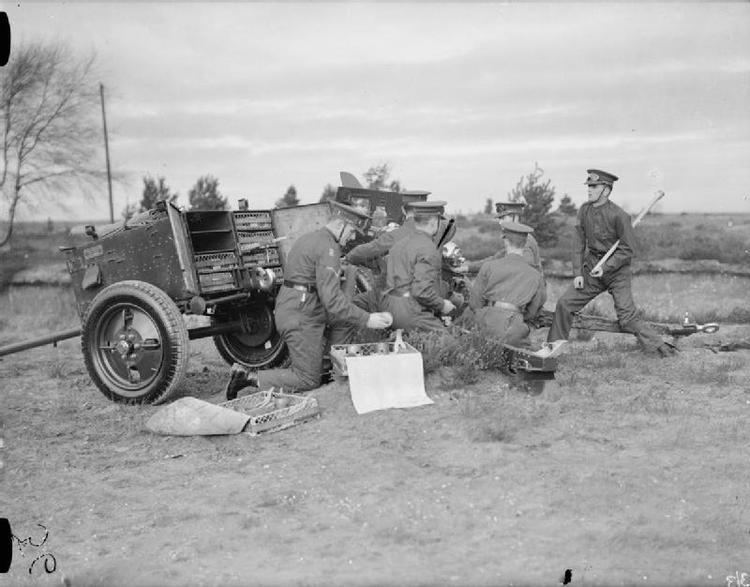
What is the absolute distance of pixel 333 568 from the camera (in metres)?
4.39

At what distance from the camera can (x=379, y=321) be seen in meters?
7.76

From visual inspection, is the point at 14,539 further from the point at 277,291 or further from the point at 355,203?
the point at 355,203

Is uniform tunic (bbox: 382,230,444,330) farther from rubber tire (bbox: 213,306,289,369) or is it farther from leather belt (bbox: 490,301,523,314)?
rubber tire (bbox: 213,306,289,369)

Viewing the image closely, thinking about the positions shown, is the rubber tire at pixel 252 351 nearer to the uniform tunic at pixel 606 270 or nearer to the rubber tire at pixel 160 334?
the rubber tire at pixel 160 334

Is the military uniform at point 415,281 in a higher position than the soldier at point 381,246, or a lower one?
lower

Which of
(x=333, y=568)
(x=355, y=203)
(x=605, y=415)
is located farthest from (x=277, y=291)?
(x=333, y=568)

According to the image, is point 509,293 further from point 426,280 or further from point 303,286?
point 303,286

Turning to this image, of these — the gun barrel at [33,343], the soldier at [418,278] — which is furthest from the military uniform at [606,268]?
the gun barrel at [33,343]

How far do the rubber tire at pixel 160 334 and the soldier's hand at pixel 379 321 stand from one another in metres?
1.73

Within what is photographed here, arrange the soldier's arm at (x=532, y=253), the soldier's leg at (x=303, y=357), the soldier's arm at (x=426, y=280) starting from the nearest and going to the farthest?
the soldier's leg at (x=303, y=357) < the soldier's arm at (x=426, y=280) < the soldier's arm at (x=532, y=253)

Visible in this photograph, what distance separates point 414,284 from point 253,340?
2542 millimetres

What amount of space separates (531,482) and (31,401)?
6.00 m

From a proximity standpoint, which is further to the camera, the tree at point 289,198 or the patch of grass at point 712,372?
the tree at point 289,198

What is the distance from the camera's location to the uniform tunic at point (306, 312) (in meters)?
7.94
